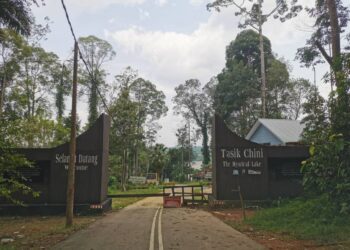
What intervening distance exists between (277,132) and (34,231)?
863 inches

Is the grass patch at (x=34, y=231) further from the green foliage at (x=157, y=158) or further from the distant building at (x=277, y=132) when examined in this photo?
the green foliage at (x=157, y=158)

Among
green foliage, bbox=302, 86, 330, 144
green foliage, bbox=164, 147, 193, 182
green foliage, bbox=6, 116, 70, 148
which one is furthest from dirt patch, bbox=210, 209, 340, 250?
green foliage, bbox=164, 147, 193, 182

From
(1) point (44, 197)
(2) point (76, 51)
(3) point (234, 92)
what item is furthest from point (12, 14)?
(3) point (234, 92)

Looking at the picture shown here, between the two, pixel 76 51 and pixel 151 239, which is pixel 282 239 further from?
pixel 76 51

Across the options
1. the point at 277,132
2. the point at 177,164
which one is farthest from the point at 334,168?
the point at 177,164

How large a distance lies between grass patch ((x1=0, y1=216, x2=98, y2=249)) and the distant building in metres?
17.2

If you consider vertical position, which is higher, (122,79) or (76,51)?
(122,79)

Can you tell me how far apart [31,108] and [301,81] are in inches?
1379

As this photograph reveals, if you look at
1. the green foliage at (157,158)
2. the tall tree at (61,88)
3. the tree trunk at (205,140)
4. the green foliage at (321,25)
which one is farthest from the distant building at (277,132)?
the tree trunk at (205,140)

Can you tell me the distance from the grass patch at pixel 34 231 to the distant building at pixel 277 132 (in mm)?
17189

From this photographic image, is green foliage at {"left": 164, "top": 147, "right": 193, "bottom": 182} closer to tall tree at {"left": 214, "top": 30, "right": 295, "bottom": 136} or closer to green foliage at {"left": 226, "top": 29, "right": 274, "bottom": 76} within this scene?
tall tree at {"left": 214, "top": 30, "right": 295, "bottom": 136}

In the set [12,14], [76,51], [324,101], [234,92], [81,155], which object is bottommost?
[81,155]

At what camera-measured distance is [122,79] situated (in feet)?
155

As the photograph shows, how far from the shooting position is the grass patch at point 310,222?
11.9 metres
